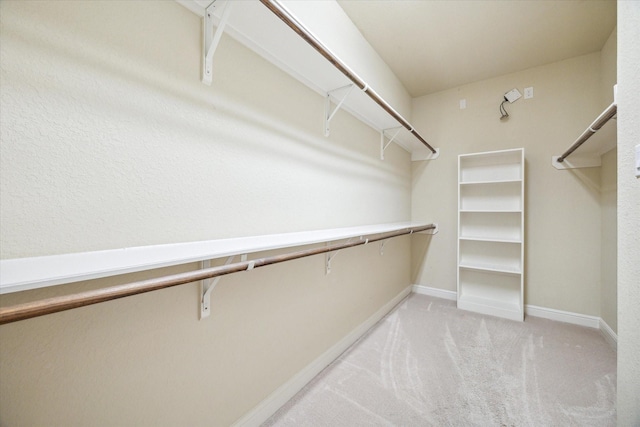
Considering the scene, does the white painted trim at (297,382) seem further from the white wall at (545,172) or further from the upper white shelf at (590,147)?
the upper white shelf at (590,147)

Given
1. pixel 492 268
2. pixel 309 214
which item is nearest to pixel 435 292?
pixel 492 268

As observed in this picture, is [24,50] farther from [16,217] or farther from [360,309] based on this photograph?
[360,309]

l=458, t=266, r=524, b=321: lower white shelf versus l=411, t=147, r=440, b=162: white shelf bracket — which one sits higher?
l=411, t=147, r=440, b=162: white shelf bracket

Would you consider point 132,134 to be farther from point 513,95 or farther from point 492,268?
point 513,95

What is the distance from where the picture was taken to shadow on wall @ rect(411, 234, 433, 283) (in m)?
3.20

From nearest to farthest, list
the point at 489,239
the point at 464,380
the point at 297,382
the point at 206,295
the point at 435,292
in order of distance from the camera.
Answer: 1. the point at 206,295
2. the point at 297,382
3. the point at 464,380
4. the point at 489,239
5. the point at 435,292

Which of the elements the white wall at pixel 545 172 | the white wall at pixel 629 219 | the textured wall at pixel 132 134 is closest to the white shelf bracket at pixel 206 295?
the textured wall at pixel 132 134

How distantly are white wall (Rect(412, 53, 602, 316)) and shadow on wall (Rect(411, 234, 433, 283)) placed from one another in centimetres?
16

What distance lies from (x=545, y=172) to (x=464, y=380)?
7.33 feet

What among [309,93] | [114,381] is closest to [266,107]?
[309,93]

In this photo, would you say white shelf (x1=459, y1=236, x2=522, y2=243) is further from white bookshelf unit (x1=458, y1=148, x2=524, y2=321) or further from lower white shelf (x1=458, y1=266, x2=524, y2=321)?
lower white shelf (x1=458, y1=266, x2=524, y2=321)

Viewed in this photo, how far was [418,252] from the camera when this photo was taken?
3252 mm

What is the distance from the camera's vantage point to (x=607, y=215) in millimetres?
2191

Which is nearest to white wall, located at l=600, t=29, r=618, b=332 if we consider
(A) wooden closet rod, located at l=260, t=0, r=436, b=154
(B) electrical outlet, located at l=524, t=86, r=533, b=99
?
(B) electrical outlet, located at l=524, t=86, r=533, b=99
